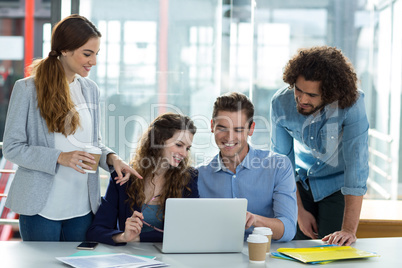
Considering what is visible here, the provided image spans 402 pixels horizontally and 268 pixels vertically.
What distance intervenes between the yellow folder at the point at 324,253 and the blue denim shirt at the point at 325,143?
1.45ft

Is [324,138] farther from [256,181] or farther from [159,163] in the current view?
[159,163]

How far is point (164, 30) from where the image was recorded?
130 inches

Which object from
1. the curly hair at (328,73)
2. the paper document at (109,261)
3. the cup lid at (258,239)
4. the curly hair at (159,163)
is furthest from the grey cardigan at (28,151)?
the curly hair at (328,73)

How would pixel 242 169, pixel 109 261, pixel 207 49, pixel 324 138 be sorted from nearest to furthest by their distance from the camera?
pixel 109 261, pixel 242 169, pixel 324 138, pixel 207 49

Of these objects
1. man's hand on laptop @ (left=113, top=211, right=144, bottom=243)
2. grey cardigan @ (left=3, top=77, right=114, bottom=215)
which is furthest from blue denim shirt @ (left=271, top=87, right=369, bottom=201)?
grey cardigan @ (left=3, top=77, right=114, bottom=215)

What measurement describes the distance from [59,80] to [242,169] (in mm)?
831

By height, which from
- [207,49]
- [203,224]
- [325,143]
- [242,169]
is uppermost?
[207,49]

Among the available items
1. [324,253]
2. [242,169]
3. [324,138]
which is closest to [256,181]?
[242,169]

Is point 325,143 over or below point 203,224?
over

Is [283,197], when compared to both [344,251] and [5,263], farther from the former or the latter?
[5,263]

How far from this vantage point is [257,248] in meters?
1.50

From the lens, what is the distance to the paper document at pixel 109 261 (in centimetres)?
142

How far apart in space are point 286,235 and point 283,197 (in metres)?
0.19

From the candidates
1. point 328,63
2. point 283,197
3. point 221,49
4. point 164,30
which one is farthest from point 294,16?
point 283,197
